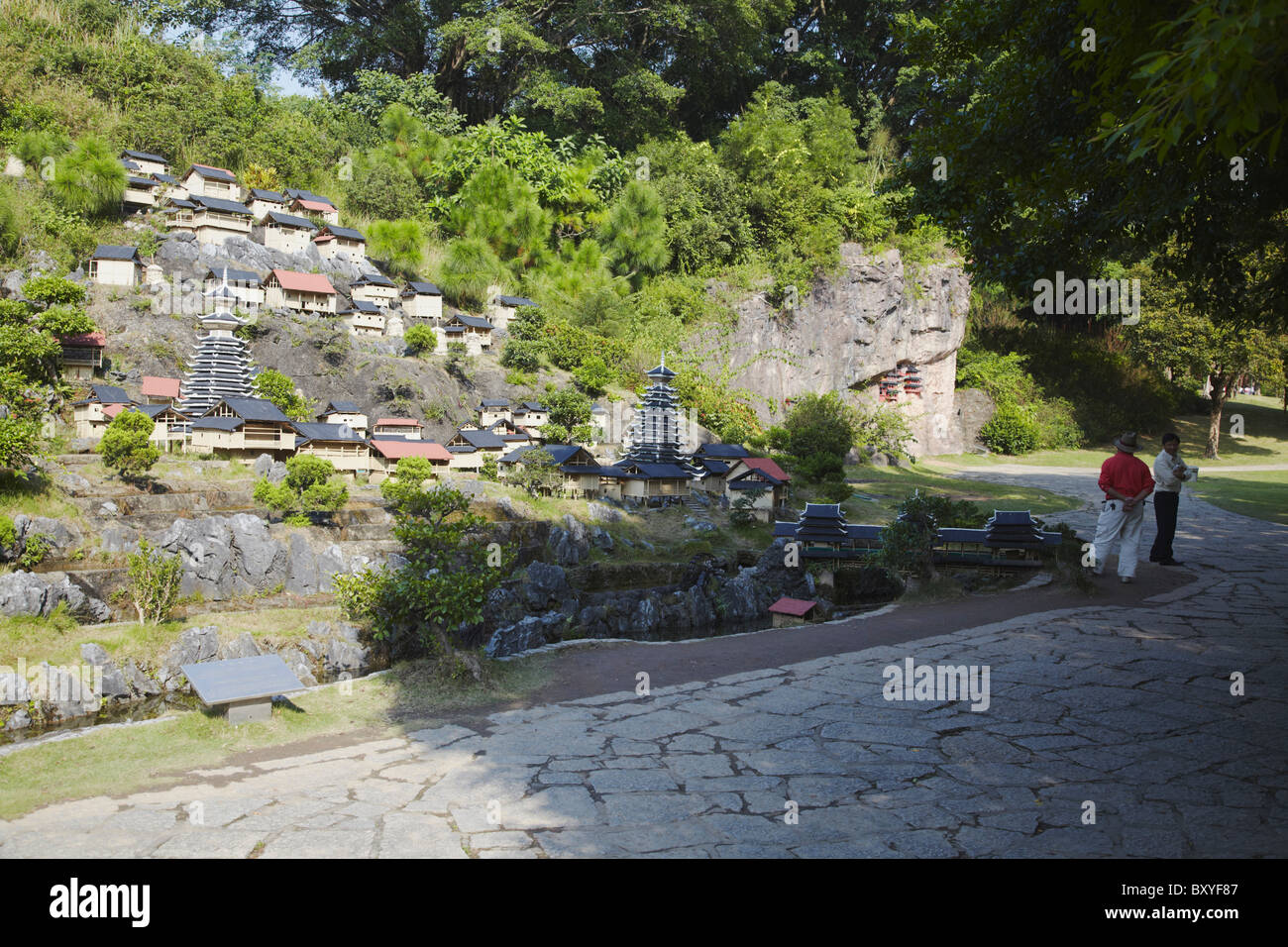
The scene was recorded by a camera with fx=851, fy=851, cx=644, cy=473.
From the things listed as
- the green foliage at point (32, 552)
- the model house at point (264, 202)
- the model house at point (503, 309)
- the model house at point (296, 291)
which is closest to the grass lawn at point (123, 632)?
the green foliage at point (32, 552)

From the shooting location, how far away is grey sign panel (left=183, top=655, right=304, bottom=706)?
5.88 m

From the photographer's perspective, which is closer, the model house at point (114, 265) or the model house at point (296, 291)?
the model house at point (114, 265)

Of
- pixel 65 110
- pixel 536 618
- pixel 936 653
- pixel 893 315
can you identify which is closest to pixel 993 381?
pixel 893 315

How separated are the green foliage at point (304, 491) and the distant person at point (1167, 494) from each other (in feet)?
46.4

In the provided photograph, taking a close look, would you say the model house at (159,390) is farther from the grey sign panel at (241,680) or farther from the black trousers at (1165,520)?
the black trousers at (1165,520)

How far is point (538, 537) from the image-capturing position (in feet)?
58.1

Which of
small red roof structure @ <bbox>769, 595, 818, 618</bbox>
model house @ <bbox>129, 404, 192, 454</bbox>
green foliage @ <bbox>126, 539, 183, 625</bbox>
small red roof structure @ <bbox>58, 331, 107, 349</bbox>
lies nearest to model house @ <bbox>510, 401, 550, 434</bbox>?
model house @ <bbox>129, 404, 192, 454</bbox>

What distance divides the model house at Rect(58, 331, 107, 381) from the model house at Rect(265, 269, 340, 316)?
4.79m

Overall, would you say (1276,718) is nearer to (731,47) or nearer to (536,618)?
(536,618)

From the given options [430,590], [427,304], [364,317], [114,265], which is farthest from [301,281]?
[430,590]

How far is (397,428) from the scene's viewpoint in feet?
71.7

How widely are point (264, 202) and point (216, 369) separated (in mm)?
9846

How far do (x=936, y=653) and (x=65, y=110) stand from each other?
33178mm

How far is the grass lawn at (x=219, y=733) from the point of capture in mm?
4973
